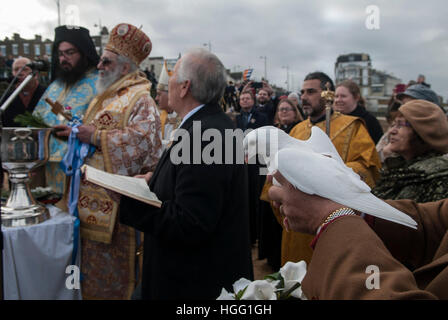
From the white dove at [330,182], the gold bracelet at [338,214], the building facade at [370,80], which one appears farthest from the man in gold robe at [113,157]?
the building facade at [370,80]

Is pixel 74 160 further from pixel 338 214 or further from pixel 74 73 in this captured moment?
pixel 338 214

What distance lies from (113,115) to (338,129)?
1997 mm

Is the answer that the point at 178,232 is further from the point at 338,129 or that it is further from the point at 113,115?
the point at 338,129

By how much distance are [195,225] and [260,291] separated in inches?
29.8

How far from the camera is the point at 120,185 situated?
1.45m

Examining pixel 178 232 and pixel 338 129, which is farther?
pixel 338 129

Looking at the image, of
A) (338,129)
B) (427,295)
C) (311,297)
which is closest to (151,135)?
(338,129)

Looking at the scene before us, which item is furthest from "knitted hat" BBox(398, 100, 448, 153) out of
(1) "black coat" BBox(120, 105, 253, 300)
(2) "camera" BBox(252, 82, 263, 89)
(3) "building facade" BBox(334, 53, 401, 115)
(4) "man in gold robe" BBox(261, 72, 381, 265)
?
(3) "building facade" BBox(334, 53, 401, 115)

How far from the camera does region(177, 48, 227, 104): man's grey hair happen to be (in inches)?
73.6

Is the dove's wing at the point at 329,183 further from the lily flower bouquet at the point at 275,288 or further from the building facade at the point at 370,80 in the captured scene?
the building facade at the point at 370,80

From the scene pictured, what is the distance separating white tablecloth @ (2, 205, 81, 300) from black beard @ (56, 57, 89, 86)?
1.45 meters

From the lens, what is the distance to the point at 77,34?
339cm

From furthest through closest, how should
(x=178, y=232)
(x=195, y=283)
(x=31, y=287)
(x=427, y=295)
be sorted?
(x=31, y=287), (x=195, y=283), (x=178, y=232), (x=427, y=295)

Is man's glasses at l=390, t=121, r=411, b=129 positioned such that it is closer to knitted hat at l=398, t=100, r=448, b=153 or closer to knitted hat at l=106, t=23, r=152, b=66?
knitted hat at l=398, t=100, r=448, b=153
